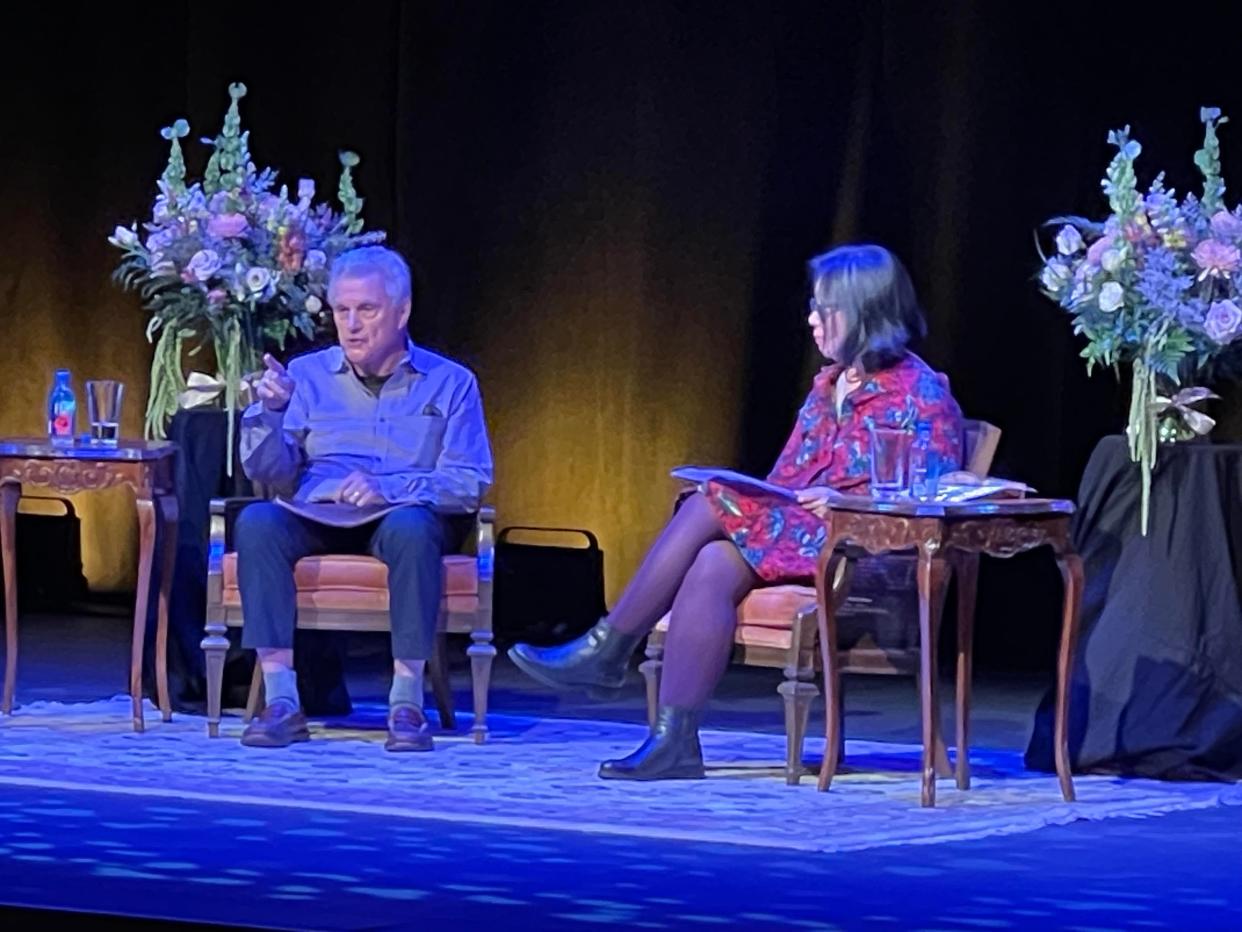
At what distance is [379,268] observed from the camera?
5.81 metres

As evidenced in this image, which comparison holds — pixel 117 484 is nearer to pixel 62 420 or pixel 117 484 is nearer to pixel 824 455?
pixel 62 420

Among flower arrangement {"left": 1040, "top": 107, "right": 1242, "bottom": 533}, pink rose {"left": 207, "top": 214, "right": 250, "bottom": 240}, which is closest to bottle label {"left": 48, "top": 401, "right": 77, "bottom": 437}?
pink rose {"left": 207, "top": 214, "right": 250, "bottom": 240}

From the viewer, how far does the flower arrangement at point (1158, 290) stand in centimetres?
524

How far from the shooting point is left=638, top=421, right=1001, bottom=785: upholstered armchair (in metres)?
5.19

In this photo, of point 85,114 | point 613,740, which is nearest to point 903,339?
point 613,740

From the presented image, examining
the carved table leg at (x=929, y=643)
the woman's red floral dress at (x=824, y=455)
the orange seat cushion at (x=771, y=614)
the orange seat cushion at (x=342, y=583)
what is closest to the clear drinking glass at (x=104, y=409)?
the orange seat cushion at (x=342, y=583)

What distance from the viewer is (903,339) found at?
5.39 m

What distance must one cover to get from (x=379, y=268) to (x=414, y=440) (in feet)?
1.29

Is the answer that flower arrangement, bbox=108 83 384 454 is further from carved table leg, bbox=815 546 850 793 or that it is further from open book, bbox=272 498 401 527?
carved table leg, bbox=815 546 850 793

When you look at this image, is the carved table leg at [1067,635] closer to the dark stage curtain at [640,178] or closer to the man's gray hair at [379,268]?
the man's gray hair at [379,268]

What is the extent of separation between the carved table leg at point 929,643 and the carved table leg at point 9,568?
7.12ft

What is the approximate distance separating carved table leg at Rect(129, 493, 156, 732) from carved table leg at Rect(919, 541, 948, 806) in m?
1.85

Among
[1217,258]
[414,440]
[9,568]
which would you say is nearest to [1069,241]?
[1217,258]

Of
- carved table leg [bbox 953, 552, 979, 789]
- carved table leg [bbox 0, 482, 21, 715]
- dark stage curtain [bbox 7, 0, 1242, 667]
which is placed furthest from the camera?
dark stage curtain [bbox 7, 0, 1242, 667]
